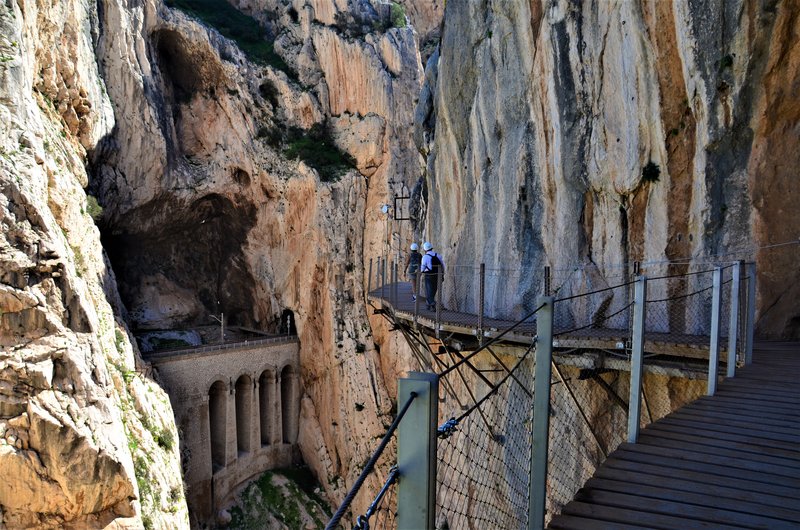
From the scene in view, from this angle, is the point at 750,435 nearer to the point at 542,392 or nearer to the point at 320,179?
the point at 542,392

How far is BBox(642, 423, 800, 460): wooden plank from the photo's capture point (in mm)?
3809

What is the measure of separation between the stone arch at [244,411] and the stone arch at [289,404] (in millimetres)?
2463

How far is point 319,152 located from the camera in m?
27.9

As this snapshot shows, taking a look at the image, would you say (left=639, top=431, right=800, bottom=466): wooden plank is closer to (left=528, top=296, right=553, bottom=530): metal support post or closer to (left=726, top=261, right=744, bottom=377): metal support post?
(left=528, top=296, right=553, bottom=530): metal support post

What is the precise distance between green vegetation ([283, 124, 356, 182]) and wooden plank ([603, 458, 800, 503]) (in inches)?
979

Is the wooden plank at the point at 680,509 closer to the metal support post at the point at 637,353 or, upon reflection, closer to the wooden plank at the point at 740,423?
the metal support post at the point at 637,353

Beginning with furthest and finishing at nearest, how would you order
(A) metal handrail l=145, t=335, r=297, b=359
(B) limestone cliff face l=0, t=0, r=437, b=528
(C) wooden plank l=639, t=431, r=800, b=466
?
(A) metal handrail l=145, t=335, r=297, b=359 → (B) limestone cliff face l=0, t=0, r=437, b=528 → (C) wooden plank l=639, t=431, r=800, b=466

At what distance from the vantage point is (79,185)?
1809 centimetres

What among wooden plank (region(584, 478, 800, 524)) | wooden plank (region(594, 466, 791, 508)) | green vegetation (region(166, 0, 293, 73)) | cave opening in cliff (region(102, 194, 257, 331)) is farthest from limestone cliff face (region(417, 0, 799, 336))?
green vegetation (region(166, 0, 293, 73))

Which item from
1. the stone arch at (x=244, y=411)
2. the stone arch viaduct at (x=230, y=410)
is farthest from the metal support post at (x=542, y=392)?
the stone arch at (x=244, y=411)

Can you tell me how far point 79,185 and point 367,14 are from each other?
65.9 feet

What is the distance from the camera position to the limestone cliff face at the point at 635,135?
746 centimetres

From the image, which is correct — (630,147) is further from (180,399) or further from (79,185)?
(180,399)

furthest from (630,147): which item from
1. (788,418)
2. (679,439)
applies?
(679,439)
